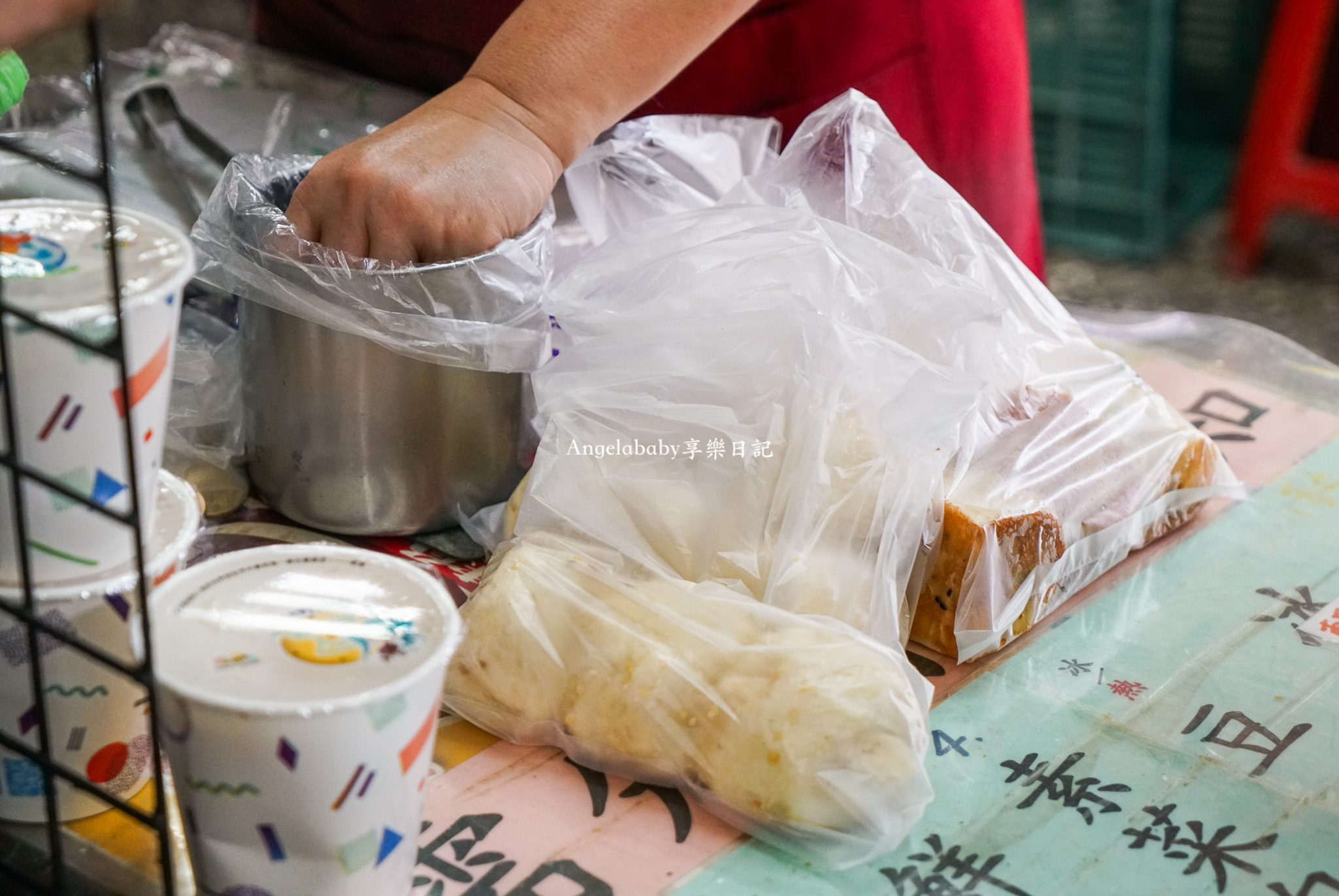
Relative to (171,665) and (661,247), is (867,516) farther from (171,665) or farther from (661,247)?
(171,665)

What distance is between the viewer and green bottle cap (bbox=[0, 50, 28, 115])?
52cm

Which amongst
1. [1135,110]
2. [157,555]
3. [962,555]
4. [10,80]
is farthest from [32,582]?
[1135,110]

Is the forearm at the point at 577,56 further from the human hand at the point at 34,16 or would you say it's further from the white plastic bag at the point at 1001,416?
the human hand at the point at 34,16

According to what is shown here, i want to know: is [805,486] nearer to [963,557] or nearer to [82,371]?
[963,557]

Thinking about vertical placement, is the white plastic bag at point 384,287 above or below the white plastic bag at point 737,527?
above

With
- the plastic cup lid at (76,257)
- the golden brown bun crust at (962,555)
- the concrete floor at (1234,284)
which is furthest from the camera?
the concrete floor at (1234,284)

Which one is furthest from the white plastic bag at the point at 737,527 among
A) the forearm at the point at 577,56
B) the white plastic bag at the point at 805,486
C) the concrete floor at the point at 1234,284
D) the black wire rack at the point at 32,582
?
the concrete floor at the point at 1234,284

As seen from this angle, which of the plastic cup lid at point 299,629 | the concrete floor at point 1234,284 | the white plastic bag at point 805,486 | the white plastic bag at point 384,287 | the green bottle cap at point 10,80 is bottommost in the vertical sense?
the concrete floor at point 1234,284

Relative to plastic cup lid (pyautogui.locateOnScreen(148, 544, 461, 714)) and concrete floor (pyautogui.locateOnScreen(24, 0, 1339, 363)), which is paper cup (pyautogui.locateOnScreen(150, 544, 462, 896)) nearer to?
plastic cup lid (pyautogui.locateOnScreen(148, 544, 461, 714))

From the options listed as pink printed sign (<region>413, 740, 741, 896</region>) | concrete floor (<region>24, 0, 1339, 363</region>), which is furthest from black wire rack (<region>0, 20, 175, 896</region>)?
concrete floor (<region>24, 0, 1339, 363</region>)

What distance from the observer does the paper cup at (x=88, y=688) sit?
551mm

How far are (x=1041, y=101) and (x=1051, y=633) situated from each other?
190cm

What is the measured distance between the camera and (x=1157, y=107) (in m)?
2.33

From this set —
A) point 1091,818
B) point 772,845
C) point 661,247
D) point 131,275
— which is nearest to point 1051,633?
point 1091,818
